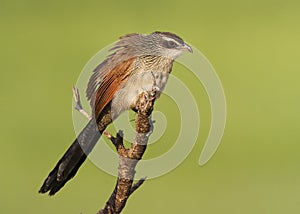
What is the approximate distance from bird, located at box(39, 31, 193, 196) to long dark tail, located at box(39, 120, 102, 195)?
10 mm

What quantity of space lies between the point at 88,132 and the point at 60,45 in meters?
3.93

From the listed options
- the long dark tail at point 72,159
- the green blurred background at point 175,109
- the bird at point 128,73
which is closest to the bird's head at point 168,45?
the bird at point 128,73

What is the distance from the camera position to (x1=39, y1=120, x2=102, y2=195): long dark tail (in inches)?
93.7

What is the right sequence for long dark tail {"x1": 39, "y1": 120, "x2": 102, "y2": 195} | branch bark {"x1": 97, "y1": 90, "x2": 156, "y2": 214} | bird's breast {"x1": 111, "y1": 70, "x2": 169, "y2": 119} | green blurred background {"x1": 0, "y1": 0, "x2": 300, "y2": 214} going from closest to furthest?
branch bark {"x1": 97, "y1": 90, "x2": 156, "y2": 214}, long dark tail {"x1": 39, "y1": 120, "x2": 102, "y2": 195}, bird's breast {"x1": 111, "y1": 70, "x2": 169, "y2": 119}, green blurred background {"x1": 0, "y1": 0, "x2": 300, "y2": 214}

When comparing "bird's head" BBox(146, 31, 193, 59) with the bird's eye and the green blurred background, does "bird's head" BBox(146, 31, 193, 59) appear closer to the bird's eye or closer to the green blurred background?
the bird's eye

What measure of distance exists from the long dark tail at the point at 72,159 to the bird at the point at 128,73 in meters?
0.01

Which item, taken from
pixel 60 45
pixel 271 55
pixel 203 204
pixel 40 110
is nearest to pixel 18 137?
pixel 40 110

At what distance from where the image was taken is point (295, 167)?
540 cm

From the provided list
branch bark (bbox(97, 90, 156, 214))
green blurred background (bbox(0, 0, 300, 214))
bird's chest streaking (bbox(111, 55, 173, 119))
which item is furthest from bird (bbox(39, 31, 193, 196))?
green blurred background (bbox(0, 0, 300, 214))

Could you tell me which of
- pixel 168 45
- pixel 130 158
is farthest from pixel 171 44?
pixel 130 158

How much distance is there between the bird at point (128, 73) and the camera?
8.18 feet

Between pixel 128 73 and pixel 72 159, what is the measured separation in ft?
1.02

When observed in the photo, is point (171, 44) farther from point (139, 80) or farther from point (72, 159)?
point (72, 159)

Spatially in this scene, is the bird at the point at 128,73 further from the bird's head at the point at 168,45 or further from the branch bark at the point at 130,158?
the branch bark at the point at 130,158
